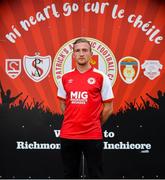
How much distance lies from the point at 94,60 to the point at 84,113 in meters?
1.41

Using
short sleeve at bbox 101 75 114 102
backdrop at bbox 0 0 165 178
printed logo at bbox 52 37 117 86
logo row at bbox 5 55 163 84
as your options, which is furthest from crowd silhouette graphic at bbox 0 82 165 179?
short sleeve at bbox 101 75 114 102

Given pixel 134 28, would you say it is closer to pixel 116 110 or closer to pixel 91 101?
pixel 116 110

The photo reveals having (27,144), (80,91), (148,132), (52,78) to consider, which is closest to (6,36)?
(52,78)

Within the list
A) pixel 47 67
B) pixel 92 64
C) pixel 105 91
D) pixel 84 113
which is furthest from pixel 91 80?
pixel 47 67

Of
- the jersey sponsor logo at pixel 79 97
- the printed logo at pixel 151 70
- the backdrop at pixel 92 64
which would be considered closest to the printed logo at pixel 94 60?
the backdrop at pixel 92 64

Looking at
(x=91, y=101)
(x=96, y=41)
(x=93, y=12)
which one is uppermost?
(x=93, y=12)

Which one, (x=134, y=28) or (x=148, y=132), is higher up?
(x=134, y=28)

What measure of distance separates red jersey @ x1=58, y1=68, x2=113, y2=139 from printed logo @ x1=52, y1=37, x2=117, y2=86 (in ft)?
3.77

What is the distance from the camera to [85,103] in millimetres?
4441

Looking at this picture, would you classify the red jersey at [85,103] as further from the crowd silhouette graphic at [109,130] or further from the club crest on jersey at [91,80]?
the crowd silhouette graphic at [109,130]

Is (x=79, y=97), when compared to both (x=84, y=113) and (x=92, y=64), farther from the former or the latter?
(x=92, y=64)

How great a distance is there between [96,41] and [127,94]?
0.73m

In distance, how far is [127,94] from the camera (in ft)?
18.7

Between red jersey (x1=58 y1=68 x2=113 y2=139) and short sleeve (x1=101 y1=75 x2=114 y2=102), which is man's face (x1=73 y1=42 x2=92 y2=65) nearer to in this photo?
→ red jersey (x1=58 y1=68 x2=113 y2=139)
